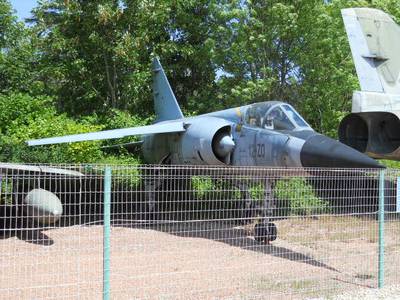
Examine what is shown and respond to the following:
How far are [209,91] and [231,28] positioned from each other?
126 inches

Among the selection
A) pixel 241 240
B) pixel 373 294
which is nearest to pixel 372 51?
pixel 241 240

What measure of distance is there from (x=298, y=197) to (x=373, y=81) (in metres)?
7.21

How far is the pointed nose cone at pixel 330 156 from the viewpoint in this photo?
8.09 metres

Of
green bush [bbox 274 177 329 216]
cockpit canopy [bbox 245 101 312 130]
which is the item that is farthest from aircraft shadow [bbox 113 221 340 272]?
cockpit canopy [bbox 245 101 312 130]

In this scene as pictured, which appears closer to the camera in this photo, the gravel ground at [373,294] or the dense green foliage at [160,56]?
the gravel ground at [373,294]

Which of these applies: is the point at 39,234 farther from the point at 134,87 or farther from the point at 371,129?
the point at 134,87

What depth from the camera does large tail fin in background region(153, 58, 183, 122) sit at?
17016 mm

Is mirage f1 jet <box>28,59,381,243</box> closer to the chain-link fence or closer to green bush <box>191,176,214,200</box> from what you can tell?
the chain-link fence

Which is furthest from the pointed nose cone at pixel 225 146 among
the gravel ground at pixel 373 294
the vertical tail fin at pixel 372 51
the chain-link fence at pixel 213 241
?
the gravel ground at pixel 373 294

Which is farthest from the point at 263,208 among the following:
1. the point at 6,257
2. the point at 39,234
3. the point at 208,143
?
the point at 39,234

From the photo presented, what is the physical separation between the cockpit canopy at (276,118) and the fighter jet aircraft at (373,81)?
2.89 m

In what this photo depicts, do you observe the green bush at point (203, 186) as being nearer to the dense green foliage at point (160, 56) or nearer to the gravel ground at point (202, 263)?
the gravel ground at point (202, 263)

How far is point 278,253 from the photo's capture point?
28.6ft

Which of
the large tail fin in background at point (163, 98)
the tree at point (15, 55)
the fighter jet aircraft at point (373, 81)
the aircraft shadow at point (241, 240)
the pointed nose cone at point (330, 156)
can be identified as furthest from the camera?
the tree at point (15, 55)
